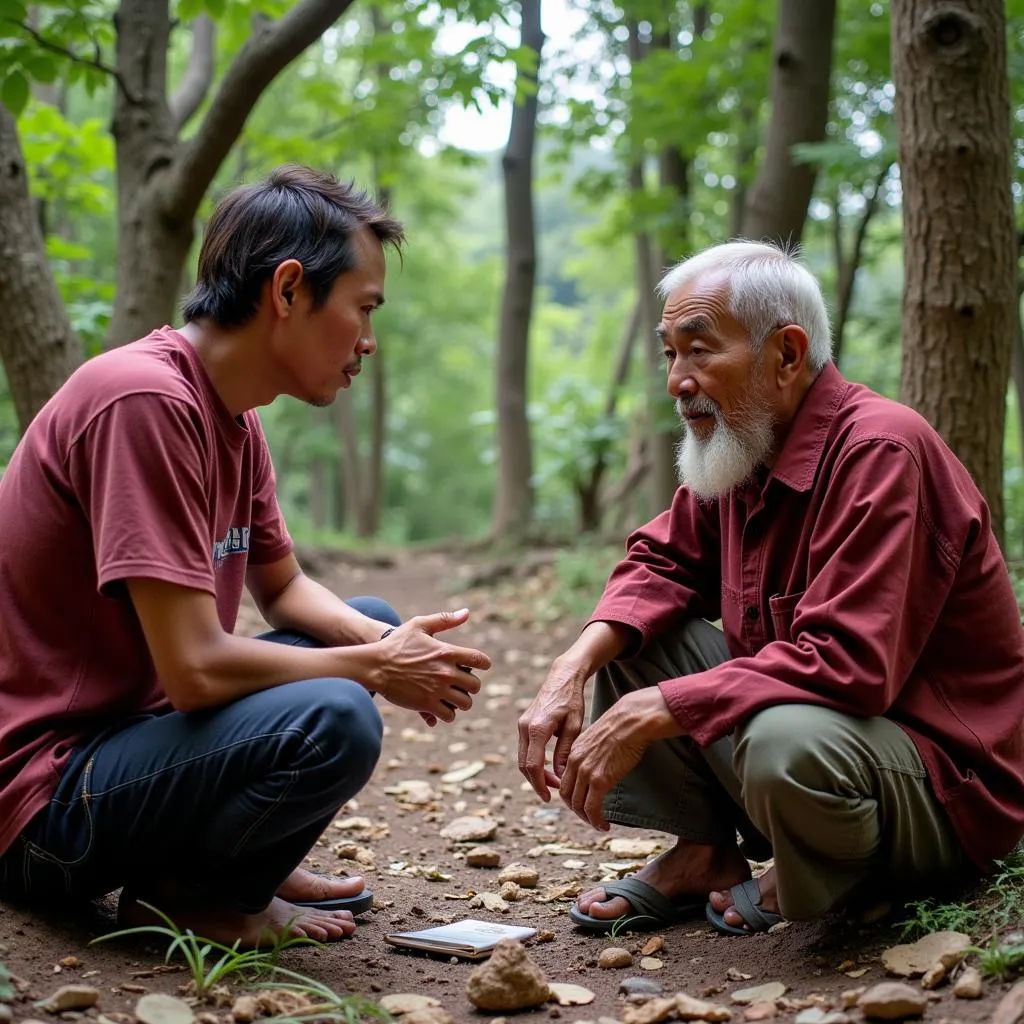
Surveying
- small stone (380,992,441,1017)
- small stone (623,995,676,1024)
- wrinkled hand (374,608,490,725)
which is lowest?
small stone (380,992,441,1017)

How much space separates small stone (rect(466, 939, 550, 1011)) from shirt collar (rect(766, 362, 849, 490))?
4.10 ft

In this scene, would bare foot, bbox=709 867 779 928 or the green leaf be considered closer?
bare foot, bbox=709 867 779 928

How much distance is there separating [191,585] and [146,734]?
41 centimetres

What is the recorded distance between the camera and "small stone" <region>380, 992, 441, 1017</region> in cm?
232

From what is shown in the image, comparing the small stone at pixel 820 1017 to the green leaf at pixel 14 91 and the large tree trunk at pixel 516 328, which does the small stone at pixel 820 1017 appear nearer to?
the green leaf at pixel 14 91

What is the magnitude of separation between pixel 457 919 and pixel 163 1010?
1.12 metres

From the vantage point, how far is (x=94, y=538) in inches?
90.7

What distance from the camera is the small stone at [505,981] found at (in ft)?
7.67

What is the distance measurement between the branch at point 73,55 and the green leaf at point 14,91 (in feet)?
0.58

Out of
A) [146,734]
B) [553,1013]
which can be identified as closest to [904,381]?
[553,1013]

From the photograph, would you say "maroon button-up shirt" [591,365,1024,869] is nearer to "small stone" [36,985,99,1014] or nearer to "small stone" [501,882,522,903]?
"small stone" [501,882,522,903]

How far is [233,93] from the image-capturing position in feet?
16.0

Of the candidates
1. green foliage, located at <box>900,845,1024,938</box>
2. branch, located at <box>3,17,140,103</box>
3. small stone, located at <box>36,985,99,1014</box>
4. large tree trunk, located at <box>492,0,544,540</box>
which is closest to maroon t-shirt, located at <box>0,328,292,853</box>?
small stone, located at <box>36,985,99,1014</box>

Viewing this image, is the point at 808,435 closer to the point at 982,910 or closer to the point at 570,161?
the point at 982,910
